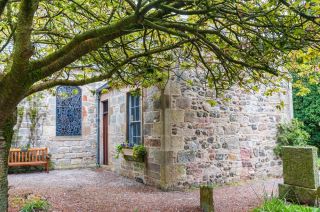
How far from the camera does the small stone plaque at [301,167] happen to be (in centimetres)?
547

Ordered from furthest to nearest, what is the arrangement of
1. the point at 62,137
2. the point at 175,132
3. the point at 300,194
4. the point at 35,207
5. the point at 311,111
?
the point at 311,111
the point at 62,137
the point at 175,132
the point at 300,194
the point at 35,207

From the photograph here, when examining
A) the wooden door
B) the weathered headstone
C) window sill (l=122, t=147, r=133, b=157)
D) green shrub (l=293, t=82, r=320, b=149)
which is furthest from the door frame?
green shrub (l=293, t=82, r=320, b=149)

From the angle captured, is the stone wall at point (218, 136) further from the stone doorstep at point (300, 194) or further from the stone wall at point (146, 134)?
the stone doorstep at point (300, 194)

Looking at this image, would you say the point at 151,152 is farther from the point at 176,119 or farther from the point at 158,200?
the point at 158,200

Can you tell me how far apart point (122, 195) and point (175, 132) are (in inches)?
78.9

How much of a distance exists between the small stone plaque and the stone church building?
7.72 ft

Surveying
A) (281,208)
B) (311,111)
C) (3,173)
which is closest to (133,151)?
(3,173)

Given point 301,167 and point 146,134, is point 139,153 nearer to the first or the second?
point 146,134

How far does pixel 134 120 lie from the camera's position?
8977 mm

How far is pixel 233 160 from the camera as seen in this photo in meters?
8.34

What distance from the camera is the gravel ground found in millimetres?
5660

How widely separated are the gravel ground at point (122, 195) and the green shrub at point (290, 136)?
139 cm

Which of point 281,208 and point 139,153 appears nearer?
point 281,208

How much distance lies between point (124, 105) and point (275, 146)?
5.25m
